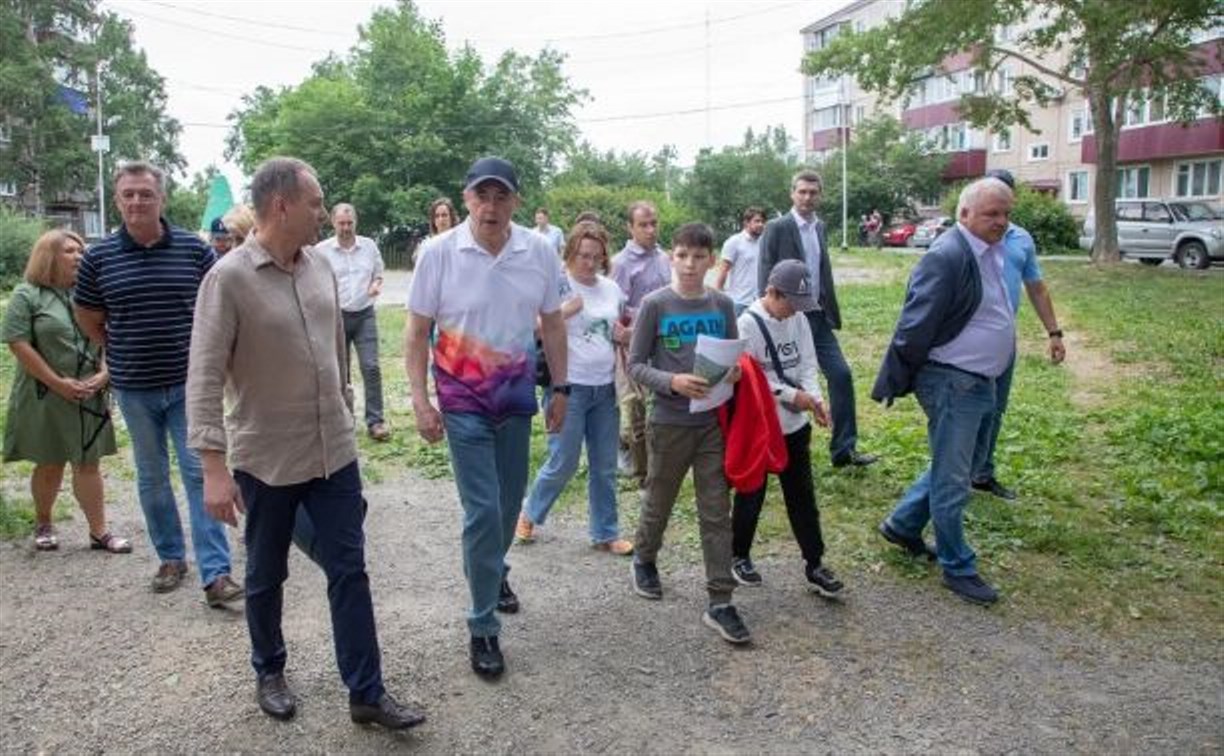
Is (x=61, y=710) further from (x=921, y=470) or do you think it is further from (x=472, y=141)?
(x=472, y=141)

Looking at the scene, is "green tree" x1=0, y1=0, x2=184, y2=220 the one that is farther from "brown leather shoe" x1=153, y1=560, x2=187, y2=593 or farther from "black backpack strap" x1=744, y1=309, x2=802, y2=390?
"black backpack strap" x1=744, y1=309, x2=802, y2=390

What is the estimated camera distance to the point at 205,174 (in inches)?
2869

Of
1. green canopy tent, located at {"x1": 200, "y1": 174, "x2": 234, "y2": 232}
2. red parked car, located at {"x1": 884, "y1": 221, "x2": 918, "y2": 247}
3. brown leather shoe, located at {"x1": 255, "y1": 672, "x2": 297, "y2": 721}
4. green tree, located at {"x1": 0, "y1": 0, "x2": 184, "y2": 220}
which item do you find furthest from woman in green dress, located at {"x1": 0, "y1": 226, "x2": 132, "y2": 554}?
green tree, located at {"x1": 0, "y1": 0, "x2": 184, "y2": 220}

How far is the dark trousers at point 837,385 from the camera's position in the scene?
6414mm

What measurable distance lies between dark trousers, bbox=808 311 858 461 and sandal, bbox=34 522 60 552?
15.7ft

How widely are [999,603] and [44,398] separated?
506 centimetres

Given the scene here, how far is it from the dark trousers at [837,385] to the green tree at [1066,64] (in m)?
11.6

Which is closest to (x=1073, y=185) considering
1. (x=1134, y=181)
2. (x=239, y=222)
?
(x=1134, y=181)

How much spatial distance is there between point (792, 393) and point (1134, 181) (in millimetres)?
41673

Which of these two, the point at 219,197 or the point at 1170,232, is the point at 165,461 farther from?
the point at 1170,232

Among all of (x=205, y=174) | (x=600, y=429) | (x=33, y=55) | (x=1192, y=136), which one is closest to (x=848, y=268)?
(x=1192, y=136)

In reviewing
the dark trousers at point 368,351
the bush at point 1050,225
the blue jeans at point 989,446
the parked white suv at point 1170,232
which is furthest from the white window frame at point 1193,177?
the dark trousers at point 368,351

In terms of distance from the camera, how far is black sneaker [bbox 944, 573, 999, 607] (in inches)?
175

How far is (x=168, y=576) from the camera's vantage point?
15.6ft
